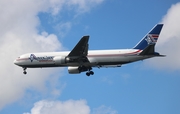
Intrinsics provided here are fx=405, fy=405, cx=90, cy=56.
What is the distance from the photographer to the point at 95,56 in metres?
63.5

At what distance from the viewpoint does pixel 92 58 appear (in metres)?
63.7

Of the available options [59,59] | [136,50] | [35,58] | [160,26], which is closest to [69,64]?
[59,59]

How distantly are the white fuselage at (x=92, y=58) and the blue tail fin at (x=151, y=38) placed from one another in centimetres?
178

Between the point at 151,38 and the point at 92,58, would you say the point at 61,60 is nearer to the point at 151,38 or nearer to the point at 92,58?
the point at 92,58

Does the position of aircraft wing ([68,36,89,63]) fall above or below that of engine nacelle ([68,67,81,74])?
above

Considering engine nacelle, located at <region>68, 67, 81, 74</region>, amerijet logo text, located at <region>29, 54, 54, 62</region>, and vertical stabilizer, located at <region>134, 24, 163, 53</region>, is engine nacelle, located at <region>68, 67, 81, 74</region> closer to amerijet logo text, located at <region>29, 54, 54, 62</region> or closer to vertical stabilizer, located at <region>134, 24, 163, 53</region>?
amerijet logo text, located at <region>29, 54, 54, 62</region>

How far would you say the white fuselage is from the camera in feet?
202

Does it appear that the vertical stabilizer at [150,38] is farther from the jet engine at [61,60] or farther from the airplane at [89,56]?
the jet engine at [61,60]

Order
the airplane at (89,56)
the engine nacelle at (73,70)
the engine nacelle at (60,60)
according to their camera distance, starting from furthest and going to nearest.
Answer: the engine nacelle at (73,70), the engine nacelle at (60,60), the airplane at (89,56)

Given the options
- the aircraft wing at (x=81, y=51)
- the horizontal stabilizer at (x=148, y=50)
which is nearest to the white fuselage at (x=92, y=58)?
the aircraft wing at (x=81, y=51)

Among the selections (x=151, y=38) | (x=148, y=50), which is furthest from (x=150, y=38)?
(x=148, y=50)

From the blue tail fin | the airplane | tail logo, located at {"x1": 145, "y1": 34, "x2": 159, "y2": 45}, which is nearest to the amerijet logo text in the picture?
the airplane

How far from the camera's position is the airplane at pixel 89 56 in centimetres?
6142

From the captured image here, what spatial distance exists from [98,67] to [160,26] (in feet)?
39.1
